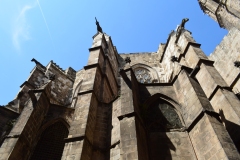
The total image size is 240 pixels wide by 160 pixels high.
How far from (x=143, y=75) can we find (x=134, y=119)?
10.4 m

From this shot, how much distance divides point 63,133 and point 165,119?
13.7 ft

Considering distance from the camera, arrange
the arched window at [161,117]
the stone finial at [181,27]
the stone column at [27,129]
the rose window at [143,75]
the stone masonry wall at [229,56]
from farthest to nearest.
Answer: the rose window at [143,75] → the stone finial at [181,27] → the stone masonry wall at [229,56] → the arched window at [161,117] → the stone column at [27,129]

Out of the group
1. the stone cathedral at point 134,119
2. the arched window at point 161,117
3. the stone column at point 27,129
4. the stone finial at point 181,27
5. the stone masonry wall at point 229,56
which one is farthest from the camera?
the stone finial at point 181,27

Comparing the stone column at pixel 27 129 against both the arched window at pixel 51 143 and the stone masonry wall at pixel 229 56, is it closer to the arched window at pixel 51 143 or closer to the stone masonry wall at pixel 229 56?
the arched window at pixel 51 143

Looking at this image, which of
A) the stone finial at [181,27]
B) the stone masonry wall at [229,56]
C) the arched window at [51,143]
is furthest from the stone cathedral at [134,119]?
the stone finial at [181,27]

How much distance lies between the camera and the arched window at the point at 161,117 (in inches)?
263

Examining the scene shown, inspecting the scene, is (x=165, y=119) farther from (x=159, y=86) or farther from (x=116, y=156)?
(x=116, y=156)

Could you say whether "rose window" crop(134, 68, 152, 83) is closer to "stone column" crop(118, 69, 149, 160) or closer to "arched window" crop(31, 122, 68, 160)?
"stone column" crop(118, 69, 149, 160)

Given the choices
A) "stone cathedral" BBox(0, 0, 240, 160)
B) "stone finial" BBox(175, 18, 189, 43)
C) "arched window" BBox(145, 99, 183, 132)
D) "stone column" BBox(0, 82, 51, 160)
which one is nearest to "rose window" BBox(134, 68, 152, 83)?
Result: "stone finial" BBox(175, 18, 189, 43)

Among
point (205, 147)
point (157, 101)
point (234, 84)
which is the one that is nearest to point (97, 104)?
point (157, 101)

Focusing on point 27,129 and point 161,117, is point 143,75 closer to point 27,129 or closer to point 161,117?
point 161,117

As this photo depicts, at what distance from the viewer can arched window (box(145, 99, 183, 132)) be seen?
668 cm

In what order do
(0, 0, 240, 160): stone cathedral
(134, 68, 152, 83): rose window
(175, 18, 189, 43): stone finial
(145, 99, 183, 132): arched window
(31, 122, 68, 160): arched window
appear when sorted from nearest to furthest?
(0, 0, 240, 160): stone cathedral < (145, 99, 183, 132): arched window < (31, 122, 68, 160): arched window < (175, 18, 189, 43): stone finial < (134, 68, 152, 83): rose window

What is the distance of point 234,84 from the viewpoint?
10.0m
